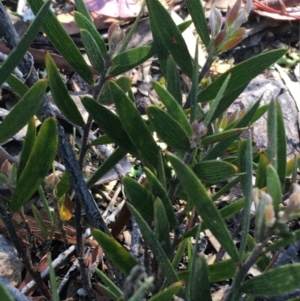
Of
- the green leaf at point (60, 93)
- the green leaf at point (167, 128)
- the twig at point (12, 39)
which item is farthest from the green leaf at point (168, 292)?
the twig at point (12, 39)

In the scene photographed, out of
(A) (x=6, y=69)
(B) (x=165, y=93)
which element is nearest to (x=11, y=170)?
(A) (x=6, y=69)

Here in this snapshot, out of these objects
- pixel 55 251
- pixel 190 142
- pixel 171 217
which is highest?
pixel 190 142

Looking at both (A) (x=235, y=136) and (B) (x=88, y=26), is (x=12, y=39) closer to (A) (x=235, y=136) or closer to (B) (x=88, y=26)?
(B) (x=88, y=26)

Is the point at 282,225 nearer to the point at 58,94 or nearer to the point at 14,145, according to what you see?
→ the point at 58,94

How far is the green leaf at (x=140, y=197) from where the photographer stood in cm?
83

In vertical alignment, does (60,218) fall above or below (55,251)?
above

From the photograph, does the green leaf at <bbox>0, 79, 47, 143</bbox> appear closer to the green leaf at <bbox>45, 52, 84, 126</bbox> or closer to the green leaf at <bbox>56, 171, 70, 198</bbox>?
the green leaf at <bbox>45, 52, 84, 126</bbox>

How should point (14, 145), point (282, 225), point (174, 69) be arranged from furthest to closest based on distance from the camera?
1. point (14, 145)
2. point (174, 69)
3. point (282, 225)

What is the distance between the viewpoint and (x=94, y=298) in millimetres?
1239

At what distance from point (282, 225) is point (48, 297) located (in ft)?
2.32

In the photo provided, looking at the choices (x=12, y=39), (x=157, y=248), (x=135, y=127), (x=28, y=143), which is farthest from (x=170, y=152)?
(x=12, y=39)

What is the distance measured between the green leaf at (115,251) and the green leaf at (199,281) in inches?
5.5

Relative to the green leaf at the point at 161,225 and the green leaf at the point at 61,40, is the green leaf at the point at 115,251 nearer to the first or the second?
the green leaf at the point at 161,225

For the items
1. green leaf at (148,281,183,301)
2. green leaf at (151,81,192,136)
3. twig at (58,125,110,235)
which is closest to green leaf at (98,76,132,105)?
twig at (58,125,110,235)
